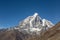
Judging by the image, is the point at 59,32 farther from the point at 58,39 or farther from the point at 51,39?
the point at 58,39

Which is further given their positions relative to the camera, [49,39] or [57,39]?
[49,39]

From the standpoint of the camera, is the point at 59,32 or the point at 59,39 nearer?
the point at 59,39

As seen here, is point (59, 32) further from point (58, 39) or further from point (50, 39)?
point (58, 39)

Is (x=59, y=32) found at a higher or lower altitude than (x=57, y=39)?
higher

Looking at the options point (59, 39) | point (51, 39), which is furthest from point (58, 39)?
point (51, 39)

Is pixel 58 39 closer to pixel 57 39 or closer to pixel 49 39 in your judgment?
pixel 57 39

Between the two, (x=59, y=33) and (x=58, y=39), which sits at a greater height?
(x=59, y=33)

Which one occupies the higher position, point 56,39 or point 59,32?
point 59,32
